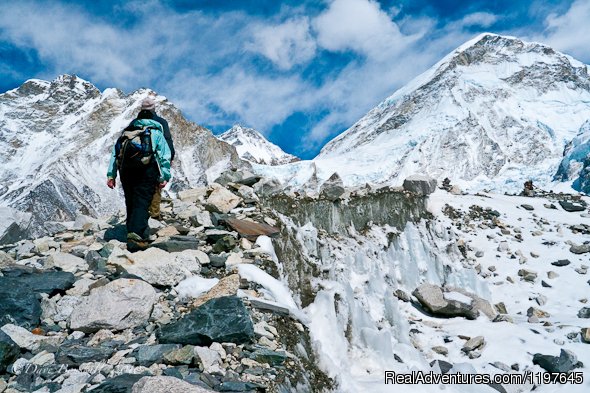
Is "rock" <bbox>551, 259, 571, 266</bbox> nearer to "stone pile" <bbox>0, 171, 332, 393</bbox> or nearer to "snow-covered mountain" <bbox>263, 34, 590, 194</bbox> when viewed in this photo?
"stone pile" <bbox>0, 171, 332, 393</bbox>

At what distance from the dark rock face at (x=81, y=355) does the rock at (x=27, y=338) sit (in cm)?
21

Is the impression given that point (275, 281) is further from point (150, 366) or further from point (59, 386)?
point (59, 386)

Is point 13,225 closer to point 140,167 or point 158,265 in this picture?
point 140,167

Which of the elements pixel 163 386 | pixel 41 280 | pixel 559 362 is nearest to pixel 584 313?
pixel 559 362

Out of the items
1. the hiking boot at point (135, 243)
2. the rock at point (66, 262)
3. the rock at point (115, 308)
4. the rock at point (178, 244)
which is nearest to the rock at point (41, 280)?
the rock at point (66, 262)

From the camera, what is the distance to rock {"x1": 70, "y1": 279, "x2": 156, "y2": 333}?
377 cm

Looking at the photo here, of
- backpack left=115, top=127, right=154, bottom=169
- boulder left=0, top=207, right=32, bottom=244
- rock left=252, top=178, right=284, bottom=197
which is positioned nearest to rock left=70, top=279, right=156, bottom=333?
backpack left=115, top=127, right=154, bottom=169

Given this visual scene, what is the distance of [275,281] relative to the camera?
201 inches

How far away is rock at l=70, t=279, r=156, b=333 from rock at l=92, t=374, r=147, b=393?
99 centimetres

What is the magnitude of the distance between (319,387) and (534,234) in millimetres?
13613

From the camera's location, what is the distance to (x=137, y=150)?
570 cm

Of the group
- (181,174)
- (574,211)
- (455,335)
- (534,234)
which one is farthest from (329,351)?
(181,174)

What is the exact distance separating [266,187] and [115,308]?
18.8ft

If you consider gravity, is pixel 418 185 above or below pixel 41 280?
above
